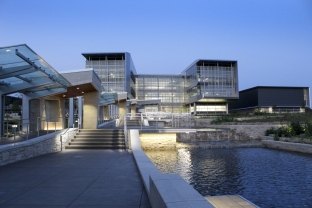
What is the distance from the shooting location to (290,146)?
23625 millimetres

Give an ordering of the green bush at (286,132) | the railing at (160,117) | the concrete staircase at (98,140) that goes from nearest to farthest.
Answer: the concrete staircase at (98,140)
the railing at (160,117)
the green bush at (286,132)

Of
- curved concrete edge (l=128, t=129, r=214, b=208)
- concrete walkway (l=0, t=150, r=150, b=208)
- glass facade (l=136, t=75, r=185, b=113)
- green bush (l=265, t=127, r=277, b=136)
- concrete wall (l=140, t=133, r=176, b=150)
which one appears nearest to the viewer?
curved concrete edge (l=128, t=129, r=214, b=208)

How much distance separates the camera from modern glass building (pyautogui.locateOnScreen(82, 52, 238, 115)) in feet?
298

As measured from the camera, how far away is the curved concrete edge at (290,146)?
21188mm

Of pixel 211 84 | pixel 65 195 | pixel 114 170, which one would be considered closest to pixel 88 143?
pixel 114 170

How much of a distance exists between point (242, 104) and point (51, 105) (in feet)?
307

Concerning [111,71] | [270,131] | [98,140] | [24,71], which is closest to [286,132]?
[270,131]

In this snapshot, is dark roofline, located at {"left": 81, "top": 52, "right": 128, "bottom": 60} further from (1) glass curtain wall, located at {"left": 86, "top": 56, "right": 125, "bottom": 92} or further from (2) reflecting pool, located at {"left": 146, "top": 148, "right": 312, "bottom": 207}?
(2) reflecting pool, located at {"left": 146, "top": 148, "right": 312, "bottom": 207}

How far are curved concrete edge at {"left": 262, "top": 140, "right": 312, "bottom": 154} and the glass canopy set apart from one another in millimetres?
14322

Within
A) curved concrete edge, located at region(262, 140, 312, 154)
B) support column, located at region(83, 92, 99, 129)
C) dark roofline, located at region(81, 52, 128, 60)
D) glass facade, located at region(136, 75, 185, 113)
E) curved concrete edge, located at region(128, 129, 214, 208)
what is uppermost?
dark roofline, located at region(81, 52, 128, 60)

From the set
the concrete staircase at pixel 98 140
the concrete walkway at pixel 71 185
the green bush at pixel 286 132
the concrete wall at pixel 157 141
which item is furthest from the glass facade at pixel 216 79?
the concrete walkway at pixel 71 185

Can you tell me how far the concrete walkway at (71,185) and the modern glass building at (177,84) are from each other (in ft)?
217

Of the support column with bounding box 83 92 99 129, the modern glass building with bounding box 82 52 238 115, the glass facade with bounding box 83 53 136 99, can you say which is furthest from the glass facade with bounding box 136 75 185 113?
the support column with bounding box 83 92 99 129

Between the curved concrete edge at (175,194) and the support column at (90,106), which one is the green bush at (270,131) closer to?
the support column at (90,106)
